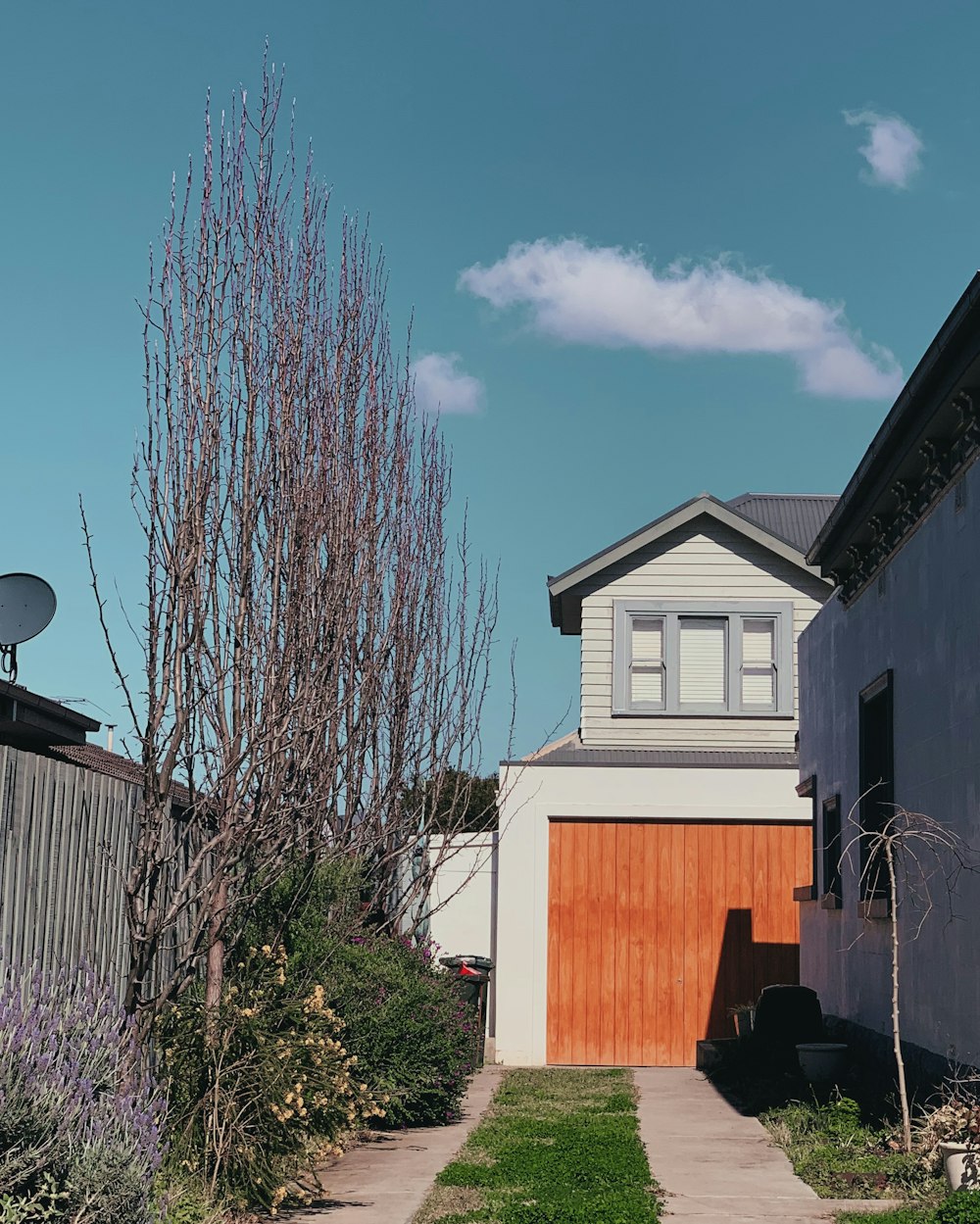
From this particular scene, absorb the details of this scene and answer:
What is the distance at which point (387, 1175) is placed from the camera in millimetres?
9930

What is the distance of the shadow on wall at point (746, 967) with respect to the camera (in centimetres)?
1836

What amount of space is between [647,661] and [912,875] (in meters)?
9.96

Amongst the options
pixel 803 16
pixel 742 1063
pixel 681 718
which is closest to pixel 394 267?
pixel 803 16

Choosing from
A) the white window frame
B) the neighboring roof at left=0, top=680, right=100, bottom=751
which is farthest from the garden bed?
the white window frame

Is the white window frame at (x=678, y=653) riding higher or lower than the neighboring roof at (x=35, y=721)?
higher

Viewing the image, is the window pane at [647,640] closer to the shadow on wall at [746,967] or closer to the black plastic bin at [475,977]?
the shadow on wall at [746,967]

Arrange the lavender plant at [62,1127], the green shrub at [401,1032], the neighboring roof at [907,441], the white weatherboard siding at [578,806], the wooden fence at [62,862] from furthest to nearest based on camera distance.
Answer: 1. the white weatherboard siding at [578,806]
2. the green shrub at [401,1032]
3. the neighboring roof at [907,441]
4. the wooden fence at [62,862]
5. the lavender plant at [62,1127]

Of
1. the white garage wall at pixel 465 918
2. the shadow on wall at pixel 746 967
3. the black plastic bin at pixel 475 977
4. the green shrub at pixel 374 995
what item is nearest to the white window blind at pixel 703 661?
the shadow on wall at pixel 746 967

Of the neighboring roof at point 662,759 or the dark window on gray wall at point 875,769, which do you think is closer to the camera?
the dark window on gray wall at point 875,769

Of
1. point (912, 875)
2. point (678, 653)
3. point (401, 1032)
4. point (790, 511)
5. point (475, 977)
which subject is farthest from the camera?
point (790, 511)

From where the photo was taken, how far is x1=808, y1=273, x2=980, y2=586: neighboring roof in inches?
366

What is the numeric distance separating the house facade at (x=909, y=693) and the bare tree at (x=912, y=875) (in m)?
0.06

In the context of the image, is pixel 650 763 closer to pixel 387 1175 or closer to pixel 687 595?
pixel 687 595

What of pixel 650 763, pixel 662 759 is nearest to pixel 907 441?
pixel 650 763
